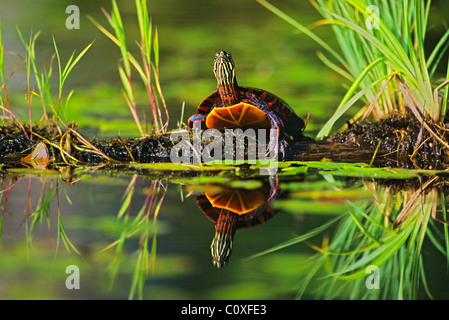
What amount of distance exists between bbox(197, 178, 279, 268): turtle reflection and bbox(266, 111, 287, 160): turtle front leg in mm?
434

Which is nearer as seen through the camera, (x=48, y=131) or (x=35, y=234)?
(x=35, y=234)

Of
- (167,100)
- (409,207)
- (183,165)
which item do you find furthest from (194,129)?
(167,100)

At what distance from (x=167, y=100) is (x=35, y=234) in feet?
10.1

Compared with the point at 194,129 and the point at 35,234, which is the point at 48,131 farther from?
the point at 35,234

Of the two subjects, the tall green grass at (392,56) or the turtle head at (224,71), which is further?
the turtle head at (224,71)

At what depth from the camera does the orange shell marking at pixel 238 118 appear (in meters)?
2.57

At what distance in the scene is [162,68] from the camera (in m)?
5.41
